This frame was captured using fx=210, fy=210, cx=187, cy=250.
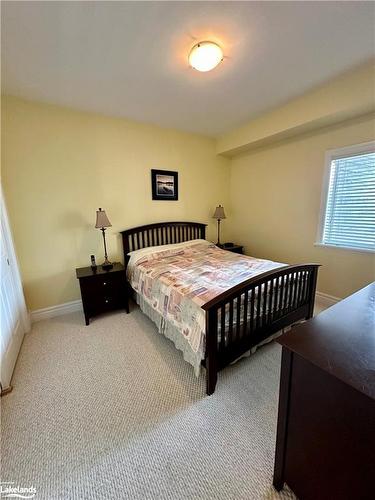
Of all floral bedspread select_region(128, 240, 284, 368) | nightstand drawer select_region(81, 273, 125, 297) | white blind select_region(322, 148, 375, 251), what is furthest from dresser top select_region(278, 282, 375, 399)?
nightstand drawer select_region(81, 273, 125, 297)

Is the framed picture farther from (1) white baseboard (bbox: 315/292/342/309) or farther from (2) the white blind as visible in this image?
(1) white baseboard (bbox: 315/292/342/309)

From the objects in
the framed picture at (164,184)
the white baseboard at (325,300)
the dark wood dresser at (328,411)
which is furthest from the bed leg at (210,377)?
the framed picture at (164,184)

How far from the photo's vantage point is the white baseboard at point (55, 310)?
2.70 meters

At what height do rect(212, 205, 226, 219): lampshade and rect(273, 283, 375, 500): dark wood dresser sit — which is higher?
rect(212, 205, 226, 219): lampshade

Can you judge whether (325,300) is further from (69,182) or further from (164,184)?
(69,182)

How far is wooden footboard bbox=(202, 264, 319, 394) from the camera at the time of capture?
155 centimetres

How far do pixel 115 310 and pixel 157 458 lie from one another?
1.93 meters

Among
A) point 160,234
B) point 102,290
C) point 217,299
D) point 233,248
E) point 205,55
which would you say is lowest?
point 102,290

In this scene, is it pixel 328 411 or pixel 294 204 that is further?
pixel 294 204

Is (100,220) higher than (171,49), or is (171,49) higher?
(171,49)

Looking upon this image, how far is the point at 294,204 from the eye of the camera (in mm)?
3158

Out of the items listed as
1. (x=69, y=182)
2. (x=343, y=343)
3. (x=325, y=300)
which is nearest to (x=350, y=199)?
(x=325, y=300)

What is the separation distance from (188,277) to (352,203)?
2250mm

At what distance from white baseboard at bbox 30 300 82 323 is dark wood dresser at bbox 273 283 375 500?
280cm
